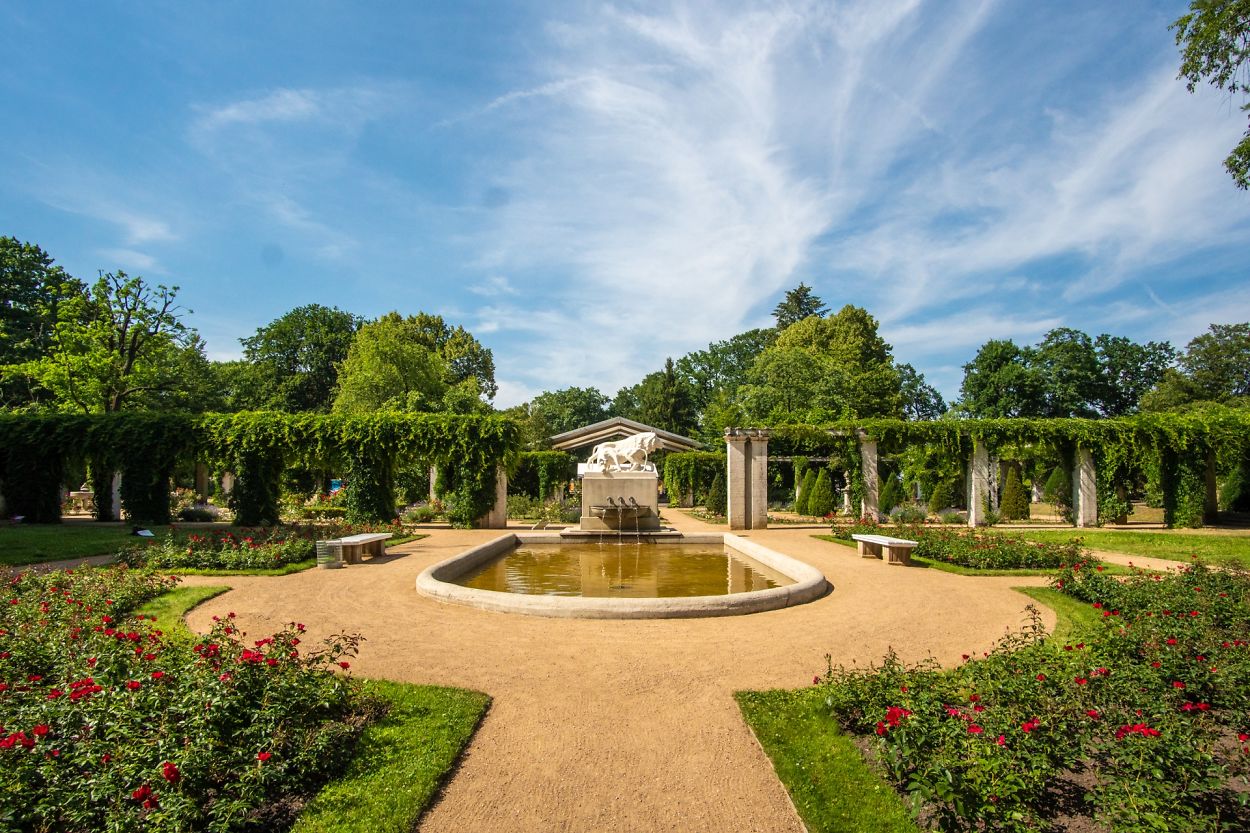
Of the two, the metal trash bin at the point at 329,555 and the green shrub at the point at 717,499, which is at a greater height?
the green shrub at the point at 717,499

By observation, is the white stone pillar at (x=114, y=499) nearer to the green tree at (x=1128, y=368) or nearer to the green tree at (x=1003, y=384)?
the green tree at (x=1003, y=384)

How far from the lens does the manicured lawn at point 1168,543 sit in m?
15.2

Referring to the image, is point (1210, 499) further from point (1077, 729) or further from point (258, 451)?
point (258, 451)

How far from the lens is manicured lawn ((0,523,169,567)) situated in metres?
14.0

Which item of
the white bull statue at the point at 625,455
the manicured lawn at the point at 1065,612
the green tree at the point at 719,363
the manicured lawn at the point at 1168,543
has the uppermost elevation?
the green tree at the point at 719,363

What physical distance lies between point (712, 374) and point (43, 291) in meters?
54.3

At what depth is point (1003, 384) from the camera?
2024 inches

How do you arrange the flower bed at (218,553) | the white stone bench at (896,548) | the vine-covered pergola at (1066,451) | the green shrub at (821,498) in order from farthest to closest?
the green shrub at (821,498)
the vine-covered pergola at (1066,451)
the white stone bench at (896,548)
the flower bed at (218,553)

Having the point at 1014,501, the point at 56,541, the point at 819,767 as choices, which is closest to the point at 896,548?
the point at 819,767

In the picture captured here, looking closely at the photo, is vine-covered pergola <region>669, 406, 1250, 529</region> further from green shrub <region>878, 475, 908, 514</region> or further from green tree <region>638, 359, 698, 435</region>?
green tree <region>638, 359, 698, 435</region>

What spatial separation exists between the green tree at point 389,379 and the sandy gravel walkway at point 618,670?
27.8m

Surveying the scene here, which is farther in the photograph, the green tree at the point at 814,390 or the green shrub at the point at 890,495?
the green tree at the point at 814,390

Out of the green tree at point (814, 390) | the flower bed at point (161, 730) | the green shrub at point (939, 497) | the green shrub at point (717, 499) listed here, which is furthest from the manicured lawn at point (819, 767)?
the green tree at point (814, 390)

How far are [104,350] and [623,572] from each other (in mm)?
32483
